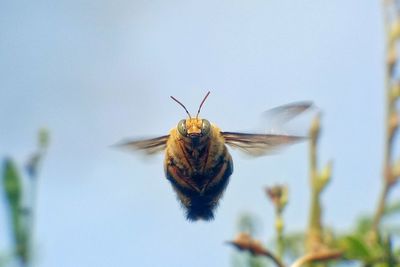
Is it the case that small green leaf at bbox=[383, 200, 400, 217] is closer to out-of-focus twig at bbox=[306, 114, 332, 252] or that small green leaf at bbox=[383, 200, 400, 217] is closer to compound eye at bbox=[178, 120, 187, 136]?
out-of-focus twig at bbox=[306, 114, 332, 252]

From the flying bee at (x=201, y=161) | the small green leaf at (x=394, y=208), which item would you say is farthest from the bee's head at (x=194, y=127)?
the small green leaf at (x=394, y=208)

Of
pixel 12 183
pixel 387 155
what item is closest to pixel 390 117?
pixel 387 155

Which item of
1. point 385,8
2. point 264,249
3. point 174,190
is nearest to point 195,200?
point 174,190

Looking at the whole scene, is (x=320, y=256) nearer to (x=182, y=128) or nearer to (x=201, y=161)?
(x=201, y=161)

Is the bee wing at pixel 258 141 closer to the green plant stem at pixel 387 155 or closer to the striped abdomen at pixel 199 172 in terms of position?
the striped abdomen at pixel 199 172

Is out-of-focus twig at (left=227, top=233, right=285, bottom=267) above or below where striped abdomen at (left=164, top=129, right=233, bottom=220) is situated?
below

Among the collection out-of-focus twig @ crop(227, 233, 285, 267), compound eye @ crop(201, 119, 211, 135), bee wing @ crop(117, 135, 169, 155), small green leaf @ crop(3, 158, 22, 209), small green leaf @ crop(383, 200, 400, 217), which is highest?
compound eye @ crop(201, 119, 211, 135)

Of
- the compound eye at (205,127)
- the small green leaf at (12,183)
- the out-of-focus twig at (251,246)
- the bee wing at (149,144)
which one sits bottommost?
the out-of-focus twig at (251,246)

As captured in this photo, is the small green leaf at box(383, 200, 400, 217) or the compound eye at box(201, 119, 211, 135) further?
the small green leaf at box(383, 200, 400, 217)

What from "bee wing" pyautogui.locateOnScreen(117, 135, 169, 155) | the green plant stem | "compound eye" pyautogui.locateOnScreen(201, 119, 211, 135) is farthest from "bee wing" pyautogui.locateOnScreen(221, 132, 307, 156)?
the green plant stem
